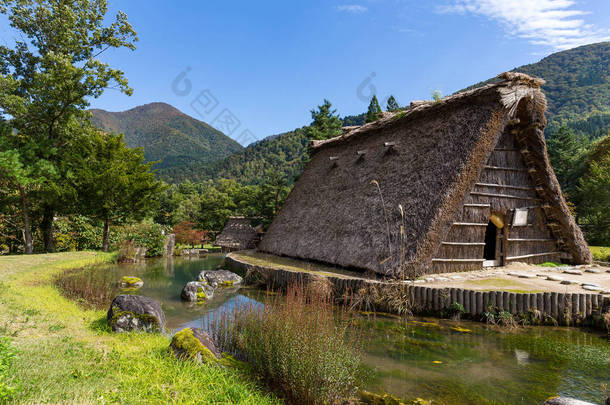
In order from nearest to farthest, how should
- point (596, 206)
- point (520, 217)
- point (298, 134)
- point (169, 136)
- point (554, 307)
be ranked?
1. point (554, 307)
2. point (520, 217)
3. point (596, 206)
4. point (298, 134)
5. point (169, 136)

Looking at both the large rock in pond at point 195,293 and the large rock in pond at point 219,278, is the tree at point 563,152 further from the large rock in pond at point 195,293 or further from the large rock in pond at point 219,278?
the large rock in pond at point 195,293

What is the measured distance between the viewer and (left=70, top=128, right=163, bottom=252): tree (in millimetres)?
15852

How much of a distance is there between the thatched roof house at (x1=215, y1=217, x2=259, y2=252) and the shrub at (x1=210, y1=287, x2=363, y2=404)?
23.1 m

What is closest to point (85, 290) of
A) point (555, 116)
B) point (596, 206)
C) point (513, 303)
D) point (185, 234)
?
point (513, 303)

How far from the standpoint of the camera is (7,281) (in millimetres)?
8266

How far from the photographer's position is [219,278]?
40.9 feet

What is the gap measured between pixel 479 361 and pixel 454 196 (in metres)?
4.81

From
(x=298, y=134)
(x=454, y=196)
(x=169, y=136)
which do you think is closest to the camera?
(x=454, y=196)

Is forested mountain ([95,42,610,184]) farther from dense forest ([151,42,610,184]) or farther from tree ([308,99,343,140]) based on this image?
tree ([308,99,343,140])

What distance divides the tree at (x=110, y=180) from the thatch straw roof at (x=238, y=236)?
31.3 feet

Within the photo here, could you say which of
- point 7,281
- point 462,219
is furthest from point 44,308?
point 462,219

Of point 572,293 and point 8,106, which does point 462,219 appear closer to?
point 572,293

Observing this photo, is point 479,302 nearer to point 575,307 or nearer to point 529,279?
point 575,307

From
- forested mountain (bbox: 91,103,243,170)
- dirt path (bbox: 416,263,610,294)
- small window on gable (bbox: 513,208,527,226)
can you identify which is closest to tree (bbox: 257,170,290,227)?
small window on gable (bbox: 513,208,527,226)
